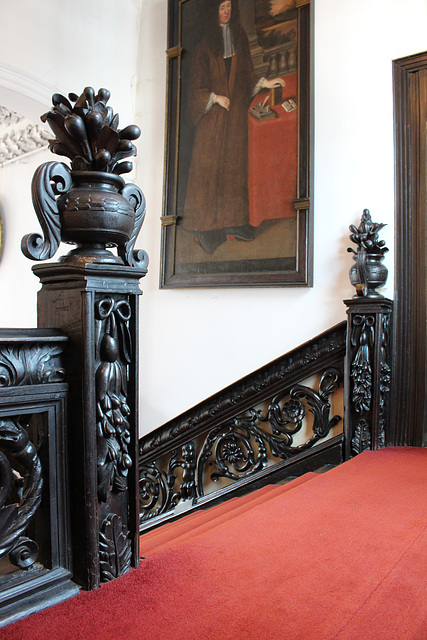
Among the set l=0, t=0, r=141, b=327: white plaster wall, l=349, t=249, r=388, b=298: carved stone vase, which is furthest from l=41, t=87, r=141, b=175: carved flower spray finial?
l=0, t=0, r=141, b=327: white plaster wall

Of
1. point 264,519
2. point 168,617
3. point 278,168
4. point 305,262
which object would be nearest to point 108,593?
point 168,617

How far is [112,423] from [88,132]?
85 cm

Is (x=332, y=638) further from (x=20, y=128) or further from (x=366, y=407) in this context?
(x=20, y=128)

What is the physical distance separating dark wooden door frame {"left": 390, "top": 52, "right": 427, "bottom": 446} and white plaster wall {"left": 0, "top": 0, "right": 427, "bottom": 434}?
9cm

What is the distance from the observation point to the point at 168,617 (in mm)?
1370

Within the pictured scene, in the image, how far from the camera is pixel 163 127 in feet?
17.8

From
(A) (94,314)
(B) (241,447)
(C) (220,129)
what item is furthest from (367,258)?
(A) (94,314)

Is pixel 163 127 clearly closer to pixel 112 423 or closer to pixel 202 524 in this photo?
pixel 202 524

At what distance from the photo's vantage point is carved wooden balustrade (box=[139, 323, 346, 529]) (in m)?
3.98

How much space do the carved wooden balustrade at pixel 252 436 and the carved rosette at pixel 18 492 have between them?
2752 millimetres

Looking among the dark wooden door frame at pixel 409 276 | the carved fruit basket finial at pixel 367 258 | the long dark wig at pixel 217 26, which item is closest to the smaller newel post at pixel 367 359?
the carved fruit basket finial at pixel 367 258

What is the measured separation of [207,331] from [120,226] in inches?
132

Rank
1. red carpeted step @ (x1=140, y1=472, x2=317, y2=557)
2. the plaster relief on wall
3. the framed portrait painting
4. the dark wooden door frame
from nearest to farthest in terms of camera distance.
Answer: red carpeted step @ (x1=140, y1=472, x2=317, y2=557), the dark wooden door frame, the framed portrait painting, the plaster relief on wall

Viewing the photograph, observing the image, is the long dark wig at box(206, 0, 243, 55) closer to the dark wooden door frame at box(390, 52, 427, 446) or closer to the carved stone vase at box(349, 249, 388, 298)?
the dark wooden door frame at box(390, 52, 427, 446)
